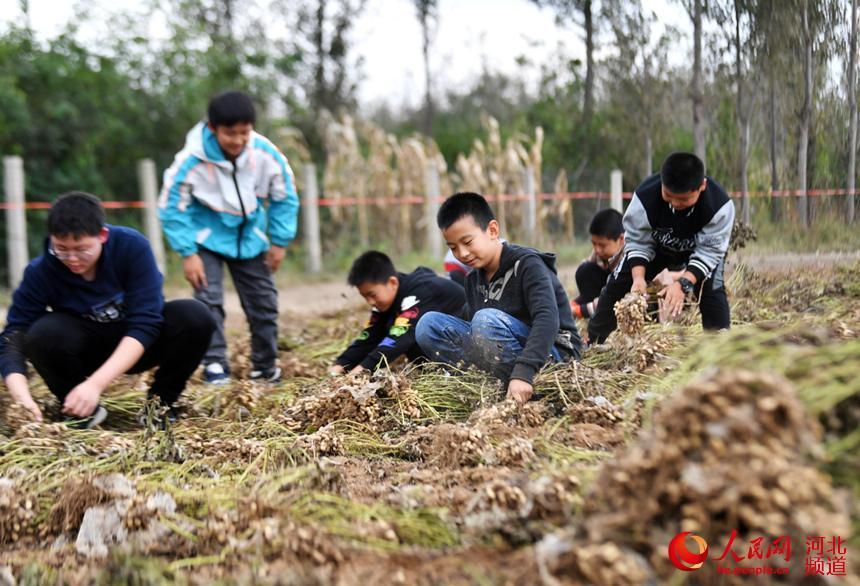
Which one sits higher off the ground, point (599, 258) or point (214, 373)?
point (599, 258)

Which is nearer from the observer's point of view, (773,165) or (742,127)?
(773,165)

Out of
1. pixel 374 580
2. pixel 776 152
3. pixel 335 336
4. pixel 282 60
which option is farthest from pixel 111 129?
pixel 374 580

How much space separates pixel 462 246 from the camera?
11.6 feet

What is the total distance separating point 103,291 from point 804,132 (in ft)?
13.2

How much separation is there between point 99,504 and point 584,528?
4.74 ft

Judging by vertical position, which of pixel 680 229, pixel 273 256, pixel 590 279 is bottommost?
pixel 590 279

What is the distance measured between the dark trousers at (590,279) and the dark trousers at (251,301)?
1992 mm

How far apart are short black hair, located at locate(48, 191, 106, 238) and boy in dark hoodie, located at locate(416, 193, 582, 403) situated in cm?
148

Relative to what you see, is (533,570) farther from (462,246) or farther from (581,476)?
(462,246)

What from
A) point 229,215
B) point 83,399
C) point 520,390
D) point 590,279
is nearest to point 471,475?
point 520,390

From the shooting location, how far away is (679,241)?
4.15 meters

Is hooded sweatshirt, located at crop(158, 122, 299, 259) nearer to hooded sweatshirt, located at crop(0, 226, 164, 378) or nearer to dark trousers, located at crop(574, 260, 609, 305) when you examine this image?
hooded sweatshirt, located at crop(0, 226, 164, 378)

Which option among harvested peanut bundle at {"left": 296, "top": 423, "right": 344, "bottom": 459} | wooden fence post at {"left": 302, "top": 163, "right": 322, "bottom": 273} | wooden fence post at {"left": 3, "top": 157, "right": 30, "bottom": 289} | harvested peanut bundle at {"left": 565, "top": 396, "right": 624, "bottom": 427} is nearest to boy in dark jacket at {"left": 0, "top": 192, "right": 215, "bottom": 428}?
harvested peanut bundle at {"left": 296, "top": 423, "right": 344, "bottom": 459}

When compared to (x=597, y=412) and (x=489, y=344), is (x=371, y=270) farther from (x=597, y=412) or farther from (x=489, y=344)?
(x=597, y=412)
